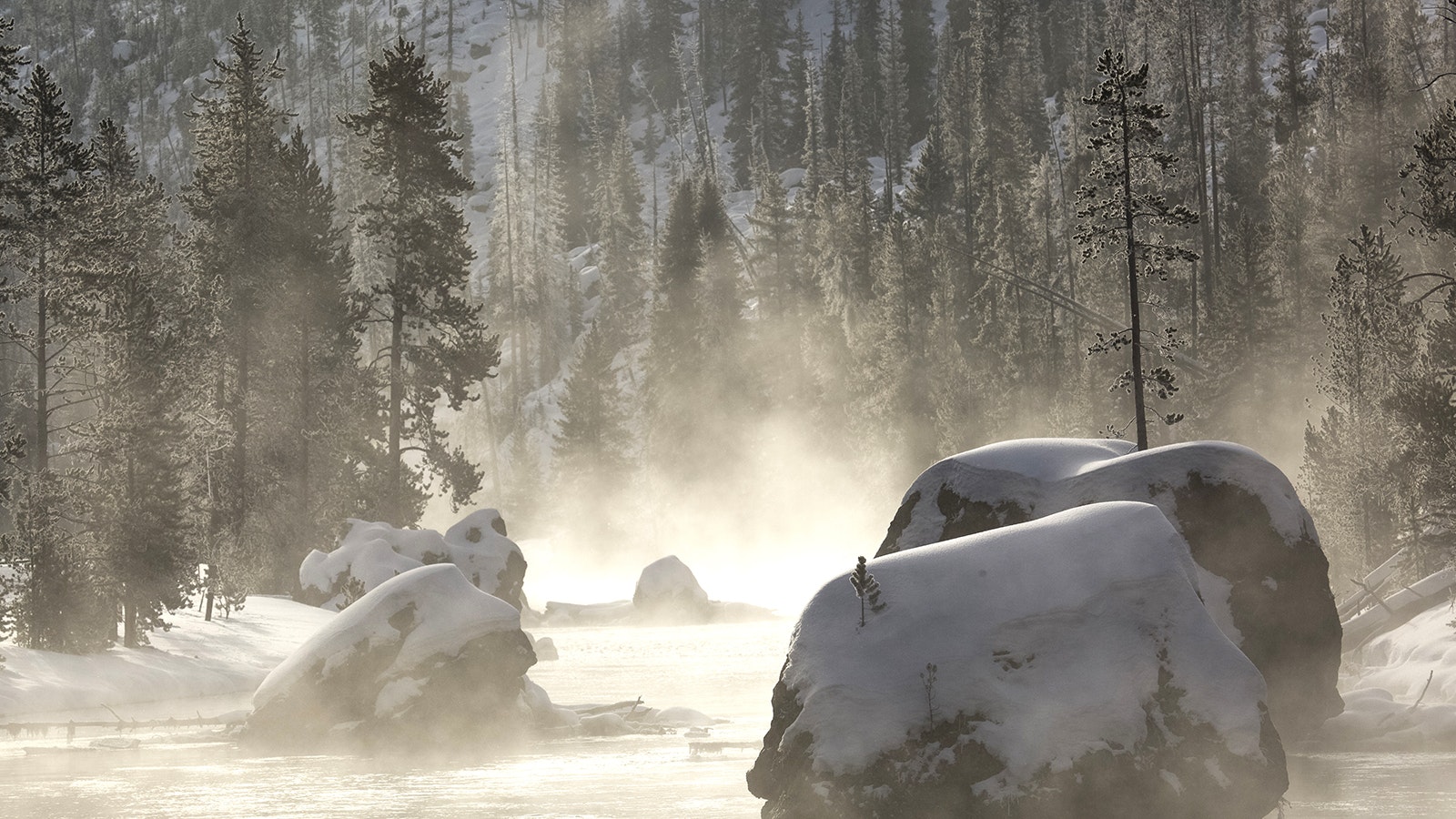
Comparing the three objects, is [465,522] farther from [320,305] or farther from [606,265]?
[606,265]

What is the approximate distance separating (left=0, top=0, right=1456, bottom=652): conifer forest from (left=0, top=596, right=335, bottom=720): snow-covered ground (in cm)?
85

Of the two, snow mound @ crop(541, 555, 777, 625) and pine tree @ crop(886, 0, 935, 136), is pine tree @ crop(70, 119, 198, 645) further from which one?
pine tree @ crop(886, 0, 935, 136)

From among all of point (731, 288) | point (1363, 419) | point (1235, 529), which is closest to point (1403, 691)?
point (1235, 529)

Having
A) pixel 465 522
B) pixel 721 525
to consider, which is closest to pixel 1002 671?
pixel 465 522

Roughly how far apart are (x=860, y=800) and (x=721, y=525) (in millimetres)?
Result: 68888

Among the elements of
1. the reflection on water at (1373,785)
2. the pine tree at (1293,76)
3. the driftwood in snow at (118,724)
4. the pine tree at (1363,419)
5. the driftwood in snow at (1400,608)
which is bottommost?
the reflection on water at (1373,785)

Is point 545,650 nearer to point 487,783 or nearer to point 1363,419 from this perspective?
point 1363,419

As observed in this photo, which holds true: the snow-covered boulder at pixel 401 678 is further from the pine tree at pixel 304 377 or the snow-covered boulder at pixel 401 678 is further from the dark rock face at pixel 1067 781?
the pine tree at pixel 304 377

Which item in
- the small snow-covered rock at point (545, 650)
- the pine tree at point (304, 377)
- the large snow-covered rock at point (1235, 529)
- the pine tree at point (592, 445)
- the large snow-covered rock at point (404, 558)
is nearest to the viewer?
the large snow-covered rock at point (1235, 529)

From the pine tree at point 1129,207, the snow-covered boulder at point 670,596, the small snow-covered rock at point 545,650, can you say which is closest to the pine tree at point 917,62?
the snow-covered boulder at point 670,596

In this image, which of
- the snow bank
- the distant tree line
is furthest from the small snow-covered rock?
the snow bank

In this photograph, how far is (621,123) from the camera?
118875 millimetres

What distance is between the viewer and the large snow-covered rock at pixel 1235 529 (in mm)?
20500

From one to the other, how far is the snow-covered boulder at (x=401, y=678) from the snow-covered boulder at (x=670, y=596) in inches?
1332
